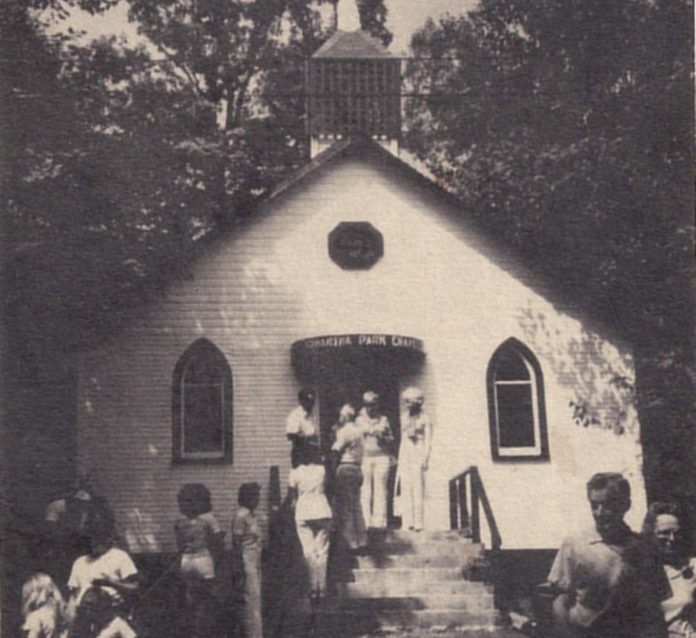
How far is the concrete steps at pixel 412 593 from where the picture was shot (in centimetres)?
664

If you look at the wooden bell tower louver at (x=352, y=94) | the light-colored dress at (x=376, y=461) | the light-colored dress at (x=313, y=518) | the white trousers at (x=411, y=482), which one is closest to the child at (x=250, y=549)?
the light-colored dress at (x=313, y=518)

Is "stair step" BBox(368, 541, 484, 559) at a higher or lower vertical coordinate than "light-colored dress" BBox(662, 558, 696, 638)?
higher

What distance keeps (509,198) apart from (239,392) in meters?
2.57

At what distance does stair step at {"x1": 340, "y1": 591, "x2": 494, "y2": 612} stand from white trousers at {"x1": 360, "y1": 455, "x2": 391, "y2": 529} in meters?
0.73

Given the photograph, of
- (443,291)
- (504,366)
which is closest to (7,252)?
(443,291)

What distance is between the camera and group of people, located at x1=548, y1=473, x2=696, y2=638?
6297 millimetres

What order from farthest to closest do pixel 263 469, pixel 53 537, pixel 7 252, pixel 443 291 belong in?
pixel 443 291, pixel 263 469, pixel 7 252, pixel 53 537

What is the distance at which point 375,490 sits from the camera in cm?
752

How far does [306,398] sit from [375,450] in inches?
23.8

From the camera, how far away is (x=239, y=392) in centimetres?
764

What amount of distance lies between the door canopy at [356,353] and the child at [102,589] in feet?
5.52

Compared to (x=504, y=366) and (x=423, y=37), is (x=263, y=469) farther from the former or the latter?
(x=423, y=37)

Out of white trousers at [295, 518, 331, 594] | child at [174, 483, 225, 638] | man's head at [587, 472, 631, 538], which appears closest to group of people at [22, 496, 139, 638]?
child at [174, 483, 225, 638]

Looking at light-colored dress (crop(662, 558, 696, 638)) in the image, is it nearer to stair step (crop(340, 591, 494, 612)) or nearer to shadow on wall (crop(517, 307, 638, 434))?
stair step (crop(340, 591, 494, 612))
